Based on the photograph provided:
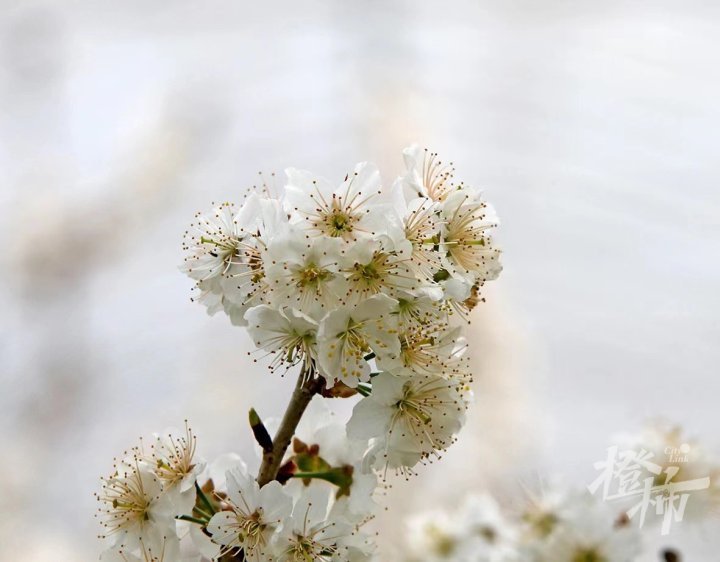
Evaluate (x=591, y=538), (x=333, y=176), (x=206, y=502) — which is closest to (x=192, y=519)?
(x=206, y=502)

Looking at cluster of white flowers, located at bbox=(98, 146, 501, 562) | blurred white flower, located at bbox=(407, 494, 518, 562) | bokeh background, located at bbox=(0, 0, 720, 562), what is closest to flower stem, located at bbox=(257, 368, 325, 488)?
cluster of white flowers, located at bbox=(98, 146, 501, 562)

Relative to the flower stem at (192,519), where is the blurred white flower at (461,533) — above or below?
above

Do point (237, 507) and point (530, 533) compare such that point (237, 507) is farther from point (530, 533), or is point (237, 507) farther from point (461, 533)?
point (461, 533)

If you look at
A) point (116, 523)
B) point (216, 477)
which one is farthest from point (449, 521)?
point (116, 523)

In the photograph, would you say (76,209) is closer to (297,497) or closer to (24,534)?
(24,534)

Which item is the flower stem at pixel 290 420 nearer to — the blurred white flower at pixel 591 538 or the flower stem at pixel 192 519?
the flower stem at pixel 192 519

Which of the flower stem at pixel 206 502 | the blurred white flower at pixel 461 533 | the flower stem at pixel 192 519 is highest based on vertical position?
the blurred white flower at pixel 461 533

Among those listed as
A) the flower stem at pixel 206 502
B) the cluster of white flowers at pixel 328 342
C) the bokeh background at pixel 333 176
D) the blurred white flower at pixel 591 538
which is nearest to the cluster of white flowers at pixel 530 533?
the blurred white flower at pixel 591 538
